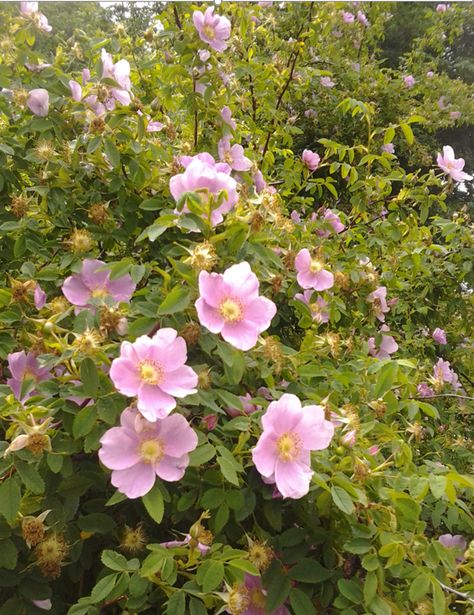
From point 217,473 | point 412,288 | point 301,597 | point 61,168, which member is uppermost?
point 61,168

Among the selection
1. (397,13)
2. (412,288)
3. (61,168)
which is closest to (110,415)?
(61,168)

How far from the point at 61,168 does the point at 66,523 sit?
0.68 metres

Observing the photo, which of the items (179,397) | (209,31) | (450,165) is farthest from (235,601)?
(450,165)

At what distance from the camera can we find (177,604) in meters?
0.76

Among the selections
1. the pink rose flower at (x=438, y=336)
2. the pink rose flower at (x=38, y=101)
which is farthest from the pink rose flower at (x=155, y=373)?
the pink rose flower at (x=438, y=336)

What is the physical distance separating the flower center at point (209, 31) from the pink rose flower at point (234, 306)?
0.77 meters

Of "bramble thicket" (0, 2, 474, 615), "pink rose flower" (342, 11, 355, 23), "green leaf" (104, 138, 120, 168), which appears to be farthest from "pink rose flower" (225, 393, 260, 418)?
"pink rose flower" (342, 11, 355, 23)

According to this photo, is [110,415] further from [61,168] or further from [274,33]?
[274,33]

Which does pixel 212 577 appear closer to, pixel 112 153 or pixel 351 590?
pixel 351 590

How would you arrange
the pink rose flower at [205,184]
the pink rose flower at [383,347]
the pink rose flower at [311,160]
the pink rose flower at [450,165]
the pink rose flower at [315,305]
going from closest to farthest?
the pink rose flower at [205,184] < the pink rose flower at [315,305] < the pink rose flower at [383,347] < the pink rose flower at [450,165] < the pink rose flower at [311,160]

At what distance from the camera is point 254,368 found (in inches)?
40.4

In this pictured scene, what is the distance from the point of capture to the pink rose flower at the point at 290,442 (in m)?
0.81

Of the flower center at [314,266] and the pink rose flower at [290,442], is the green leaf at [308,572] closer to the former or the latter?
the pink rose flower at [290,442]

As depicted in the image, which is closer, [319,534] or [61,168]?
[319,534]
